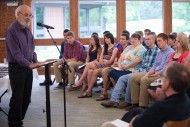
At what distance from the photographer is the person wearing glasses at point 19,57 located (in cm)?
323

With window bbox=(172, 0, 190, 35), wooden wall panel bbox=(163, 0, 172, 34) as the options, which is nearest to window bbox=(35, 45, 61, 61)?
wooden wall panel bbox=(163, 0, 172, 34)

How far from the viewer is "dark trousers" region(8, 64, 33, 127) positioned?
3309mm

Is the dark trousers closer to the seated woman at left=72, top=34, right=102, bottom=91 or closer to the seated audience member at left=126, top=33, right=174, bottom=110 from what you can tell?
the seated audience member at left=126, top=33, right=174, bottom=110

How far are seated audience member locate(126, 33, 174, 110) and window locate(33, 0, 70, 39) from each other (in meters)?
4.51

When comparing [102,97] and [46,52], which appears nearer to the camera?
[102,97]

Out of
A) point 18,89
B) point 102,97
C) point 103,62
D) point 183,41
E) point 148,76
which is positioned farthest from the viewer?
point 103,62

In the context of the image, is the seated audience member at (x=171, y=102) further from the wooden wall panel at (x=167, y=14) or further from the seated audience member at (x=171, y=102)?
the wooden wall panel at (x=167, y=14)

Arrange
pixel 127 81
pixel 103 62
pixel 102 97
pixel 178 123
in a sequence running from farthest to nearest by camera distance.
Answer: pixel 103 62
pixel 102 97
pixel 127 81
pixel 178 123

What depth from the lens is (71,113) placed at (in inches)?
174

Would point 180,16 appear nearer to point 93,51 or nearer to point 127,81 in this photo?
point 93,51

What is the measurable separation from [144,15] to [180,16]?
3.44 ft

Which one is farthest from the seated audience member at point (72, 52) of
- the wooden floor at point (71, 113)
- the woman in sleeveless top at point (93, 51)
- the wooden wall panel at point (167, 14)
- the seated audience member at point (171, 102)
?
the seated audience member at point (171, 102)

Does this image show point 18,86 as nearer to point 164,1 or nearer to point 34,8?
point 34,8

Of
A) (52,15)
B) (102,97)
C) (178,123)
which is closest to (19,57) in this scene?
(178,123)
